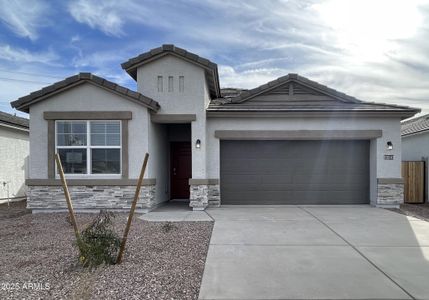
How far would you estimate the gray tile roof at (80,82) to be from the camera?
33.7 feet

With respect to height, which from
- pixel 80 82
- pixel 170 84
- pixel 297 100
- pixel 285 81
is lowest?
pixel 297 100

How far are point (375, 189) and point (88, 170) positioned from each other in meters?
9.76

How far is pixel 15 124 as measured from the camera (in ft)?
47.2

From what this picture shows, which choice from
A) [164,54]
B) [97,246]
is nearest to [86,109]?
[164,54]

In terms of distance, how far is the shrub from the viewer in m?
5.08

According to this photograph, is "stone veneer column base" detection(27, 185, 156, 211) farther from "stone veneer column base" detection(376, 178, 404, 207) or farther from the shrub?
"stone veneer column base" detection(376, 178, 404, 207)

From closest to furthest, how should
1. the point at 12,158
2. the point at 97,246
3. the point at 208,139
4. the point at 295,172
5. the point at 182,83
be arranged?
the point at 97,246 → the point at 182,83 → the point at 208,139 → the point at 295,172 → the point at 12,158

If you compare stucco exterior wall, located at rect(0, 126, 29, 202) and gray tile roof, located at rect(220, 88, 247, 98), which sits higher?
gray tile roof, located at rect(220, 88, 247, 98)

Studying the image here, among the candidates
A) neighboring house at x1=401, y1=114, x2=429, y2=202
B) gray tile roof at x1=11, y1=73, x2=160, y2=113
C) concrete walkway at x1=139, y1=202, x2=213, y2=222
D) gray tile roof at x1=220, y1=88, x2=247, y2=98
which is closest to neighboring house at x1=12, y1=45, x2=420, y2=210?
gray tile roof at x1=11, y1=73, x2=160, y2=113

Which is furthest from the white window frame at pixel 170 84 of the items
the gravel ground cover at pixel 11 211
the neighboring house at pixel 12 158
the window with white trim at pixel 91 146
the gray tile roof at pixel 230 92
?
the neighboring house at pixel 12 158

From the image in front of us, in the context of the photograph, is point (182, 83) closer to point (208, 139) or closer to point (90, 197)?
point (208, 139)

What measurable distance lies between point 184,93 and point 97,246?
6.98 meters

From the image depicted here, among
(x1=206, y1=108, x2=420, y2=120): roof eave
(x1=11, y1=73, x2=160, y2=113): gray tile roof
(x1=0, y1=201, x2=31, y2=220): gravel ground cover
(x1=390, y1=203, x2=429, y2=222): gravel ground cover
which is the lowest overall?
(x1=0, y1=201, x2=31, y2=220): gravel ground cover

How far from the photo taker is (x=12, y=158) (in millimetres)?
14445
